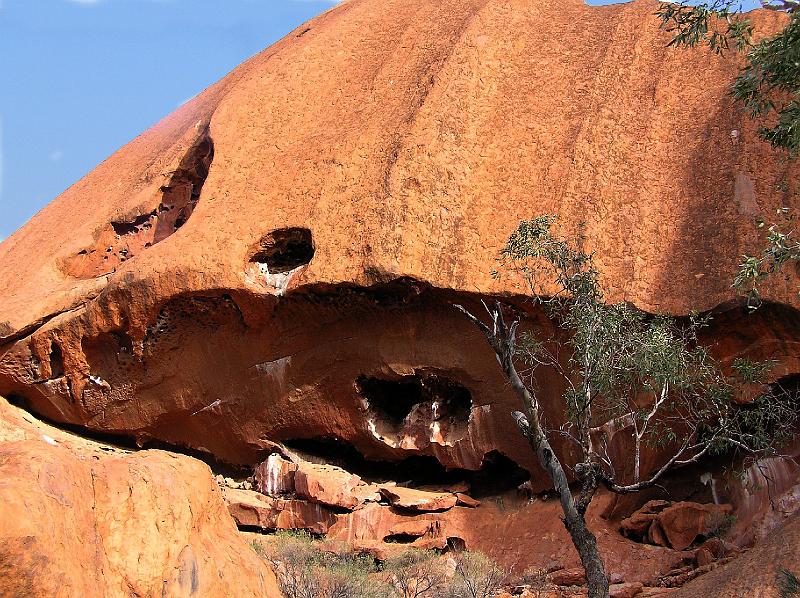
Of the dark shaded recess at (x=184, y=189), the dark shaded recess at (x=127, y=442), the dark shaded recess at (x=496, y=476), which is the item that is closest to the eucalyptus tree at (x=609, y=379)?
the dark shaded recess at (x=496, y=476)

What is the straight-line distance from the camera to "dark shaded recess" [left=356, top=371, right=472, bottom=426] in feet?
46.0

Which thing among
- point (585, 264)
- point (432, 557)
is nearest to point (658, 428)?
point (585, 264)

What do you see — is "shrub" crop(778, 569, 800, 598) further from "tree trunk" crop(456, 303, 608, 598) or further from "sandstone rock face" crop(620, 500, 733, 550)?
"sandstone rock face" crop(620, 500, 733, 550)

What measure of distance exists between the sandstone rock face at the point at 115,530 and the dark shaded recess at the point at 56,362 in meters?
8.63

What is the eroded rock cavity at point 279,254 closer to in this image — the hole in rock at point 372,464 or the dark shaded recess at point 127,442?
the hole in rock at point 372,464

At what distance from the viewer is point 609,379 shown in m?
11.5

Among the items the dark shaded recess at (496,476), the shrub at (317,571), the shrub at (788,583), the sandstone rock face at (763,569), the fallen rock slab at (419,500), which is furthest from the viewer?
the dark shaded recess at (496,476)

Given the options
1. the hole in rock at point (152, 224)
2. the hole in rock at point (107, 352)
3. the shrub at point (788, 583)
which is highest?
the hole in rock at point (152, 224)

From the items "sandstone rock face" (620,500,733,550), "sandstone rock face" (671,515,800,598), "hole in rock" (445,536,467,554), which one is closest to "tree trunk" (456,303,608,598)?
"sandstone rock face" (671,515,800,598)

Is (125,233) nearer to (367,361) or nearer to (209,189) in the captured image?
(209,189)

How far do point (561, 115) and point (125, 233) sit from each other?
737 centimetres

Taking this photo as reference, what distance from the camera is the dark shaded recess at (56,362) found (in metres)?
15.4

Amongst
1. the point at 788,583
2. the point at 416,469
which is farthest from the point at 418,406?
the point at 788,583

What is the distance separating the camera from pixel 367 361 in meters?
14.1
